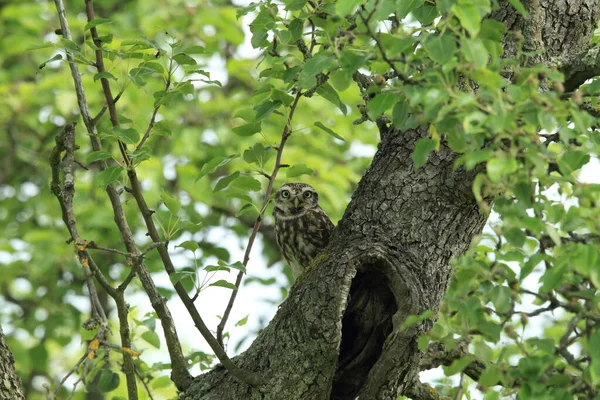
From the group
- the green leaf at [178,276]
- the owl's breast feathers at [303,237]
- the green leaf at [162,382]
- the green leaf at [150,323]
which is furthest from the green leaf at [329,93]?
the owl's breast feathers at [303,237]

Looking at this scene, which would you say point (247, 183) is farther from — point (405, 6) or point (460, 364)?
point (460, 364)

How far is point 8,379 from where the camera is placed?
117 inches

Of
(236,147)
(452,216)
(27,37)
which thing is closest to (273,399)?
(452,216)

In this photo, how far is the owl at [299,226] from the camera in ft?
14.7

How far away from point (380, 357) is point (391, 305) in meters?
0.28

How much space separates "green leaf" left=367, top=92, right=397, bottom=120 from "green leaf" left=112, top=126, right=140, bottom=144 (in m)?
0.92

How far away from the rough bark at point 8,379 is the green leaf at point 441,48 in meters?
1.92

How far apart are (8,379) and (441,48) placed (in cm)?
196

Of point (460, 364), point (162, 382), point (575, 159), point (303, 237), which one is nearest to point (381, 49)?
point (575, 159)

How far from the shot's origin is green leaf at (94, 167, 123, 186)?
2752 mm

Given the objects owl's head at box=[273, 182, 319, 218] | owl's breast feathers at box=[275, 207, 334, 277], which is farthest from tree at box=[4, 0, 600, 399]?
owl's head at box=[273, 182, 319, 218]

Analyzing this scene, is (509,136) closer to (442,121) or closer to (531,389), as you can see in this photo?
(442,121)

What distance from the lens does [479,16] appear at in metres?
1.86

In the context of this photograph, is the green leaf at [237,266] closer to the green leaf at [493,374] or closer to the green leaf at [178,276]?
the green leaf at [178,276]
